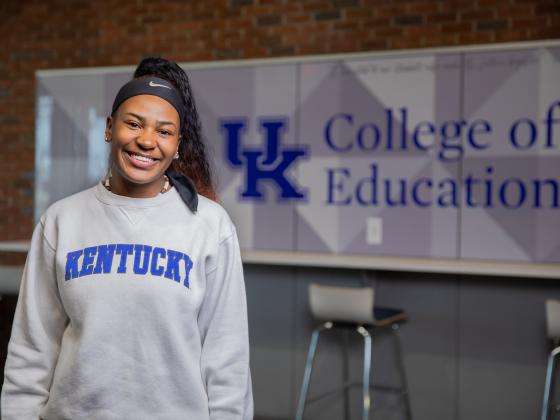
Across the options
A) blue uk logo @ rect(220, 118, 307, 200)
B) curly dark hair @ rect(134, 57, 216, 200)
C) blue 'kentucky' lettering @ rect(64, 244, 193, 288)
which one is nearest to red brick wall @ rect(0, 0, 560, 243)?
blue uk logo @ rect(220, 118, 307, 200)

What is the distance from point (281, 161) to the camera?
4305 millimetres

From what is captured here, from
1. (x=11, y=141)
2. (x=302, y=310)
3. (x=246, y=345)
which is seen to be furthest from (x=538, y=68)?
(x=11, y=141)

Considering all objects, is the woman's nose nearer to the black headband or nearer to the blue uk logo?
the black headband

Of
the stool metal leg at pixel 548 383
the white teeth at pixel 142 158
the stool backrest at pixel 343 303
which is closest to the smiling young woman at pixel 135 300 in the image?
the white teeth at pixel 142 158

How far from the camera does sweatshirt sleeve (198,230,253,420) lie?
1425mm

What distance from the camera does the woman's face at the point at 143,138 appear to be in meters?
1.40

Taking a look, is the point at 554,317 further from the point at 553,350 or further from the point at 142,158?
the point at 142,158

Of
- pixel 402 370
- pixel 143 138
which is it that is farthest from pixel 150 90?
pixel 402 370

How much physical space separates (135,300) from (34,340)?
22 centimetres

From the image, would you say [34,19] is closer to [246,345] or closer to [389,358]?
[389,358]

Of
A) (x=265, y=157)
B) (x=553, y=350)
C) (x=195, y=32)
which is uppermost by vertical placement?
(x=195, y=32)

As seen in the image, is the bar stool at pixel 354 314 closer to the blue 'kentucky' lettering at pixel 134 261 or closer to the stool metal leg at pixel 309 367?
the stool metal leg at pixel 309 367

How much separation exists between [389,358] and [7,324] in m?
2.49

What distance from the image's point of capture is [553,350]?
3.32 metres
